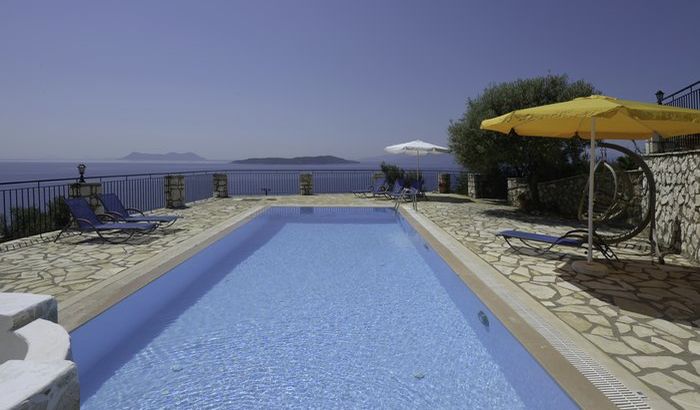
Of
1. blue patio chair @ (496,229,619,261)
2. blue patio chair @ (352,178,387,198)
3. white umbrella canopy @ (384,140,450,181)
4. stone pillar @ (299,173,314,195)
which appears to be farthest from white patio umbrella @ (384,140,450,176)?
blue patio chair @ (496,229,619,261)

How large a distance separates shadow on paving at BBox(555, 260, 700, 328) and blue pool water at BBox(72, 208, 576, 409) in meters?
1.50

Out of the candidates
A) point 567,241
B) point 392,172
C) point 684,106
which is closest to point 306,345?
point 567,241

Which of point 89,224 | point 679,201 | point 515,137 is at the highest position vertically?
point 515,137

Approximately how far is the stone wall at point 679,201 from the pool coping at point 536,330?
3174mm

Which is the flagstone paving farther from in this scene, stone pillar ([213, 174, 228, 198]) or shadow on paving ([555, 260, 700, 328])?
stone pillar ([213, 174, 228, 198])

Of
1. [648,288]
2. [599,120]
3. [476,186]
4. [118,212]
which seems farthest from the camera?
[476,186]

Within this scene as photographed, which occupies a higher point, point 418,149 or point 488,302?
point 418,149

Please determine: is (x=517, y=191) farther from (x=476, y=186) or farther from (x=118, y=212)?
(x=118, y=212)

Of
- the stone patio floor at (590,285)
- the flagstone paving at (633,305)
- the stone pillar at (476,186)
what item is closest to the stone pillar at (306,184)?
the stone pillar at (476,186)

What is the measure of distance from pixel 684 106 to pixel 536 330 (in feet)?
23.5

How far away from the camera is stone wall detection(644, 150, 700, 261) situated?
237 inches

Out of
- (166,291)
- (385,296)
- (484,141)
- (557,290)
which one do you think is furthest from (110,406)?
(484,141)

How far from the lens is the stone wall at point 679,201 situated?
603cm

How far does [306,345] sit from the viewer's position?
3973 millimetres
